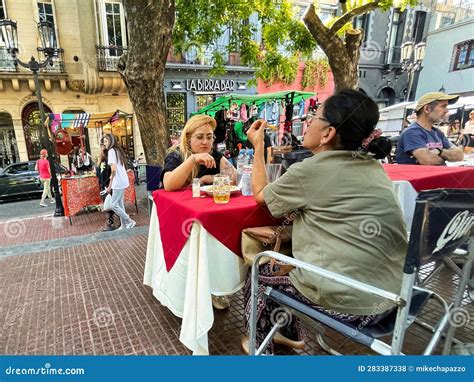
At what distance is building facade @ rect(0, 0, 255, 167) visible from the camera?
12.0 m

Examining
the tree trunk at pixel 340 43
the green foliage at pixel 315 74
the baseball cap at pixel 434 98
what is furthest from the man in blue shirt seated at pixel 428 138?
the green foliage at pixel 315 74

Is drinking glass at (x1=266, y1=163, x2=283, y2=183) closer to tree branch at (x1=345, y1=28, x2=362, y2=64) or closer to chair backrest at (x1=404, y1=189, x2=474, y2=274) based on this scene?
chair backrest at (x1=404, y1=189, x2=474, y2=274)

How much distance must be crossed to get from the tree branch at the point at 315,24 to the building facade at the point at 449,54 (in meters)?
4.76

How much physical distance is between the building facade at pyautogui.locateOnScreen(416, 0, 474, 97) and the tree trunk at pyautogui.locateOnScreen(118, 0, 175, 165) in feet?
26.0

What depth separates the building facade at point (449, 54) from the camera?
27.9 ft

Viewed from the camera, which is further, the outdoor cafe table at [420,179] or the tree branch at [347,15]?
the tree branch at [347,15]

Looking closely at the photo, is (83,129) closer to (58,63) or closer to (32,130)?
(32,130)

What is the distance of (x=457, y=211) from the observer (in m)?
1.13

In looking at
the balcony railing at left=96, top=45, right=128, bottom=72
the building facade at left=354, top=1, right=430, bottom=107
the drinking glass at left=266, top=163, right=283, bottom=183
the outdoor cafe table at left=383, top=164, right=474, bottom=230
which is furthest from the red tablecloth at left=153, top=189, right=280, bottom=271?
the balcony railing at left=96, top=45, right=128, bottom=72

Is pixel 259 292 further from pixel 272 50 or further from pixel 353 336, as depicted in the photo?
pixel 272 50

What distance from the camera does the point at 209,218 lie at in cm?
163

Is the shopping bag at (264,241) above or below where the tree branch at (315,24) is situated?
below

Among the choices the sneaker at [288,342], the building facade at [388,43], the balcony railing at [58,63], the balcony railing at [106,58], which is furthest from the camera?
the balcony railing at [106,58]
